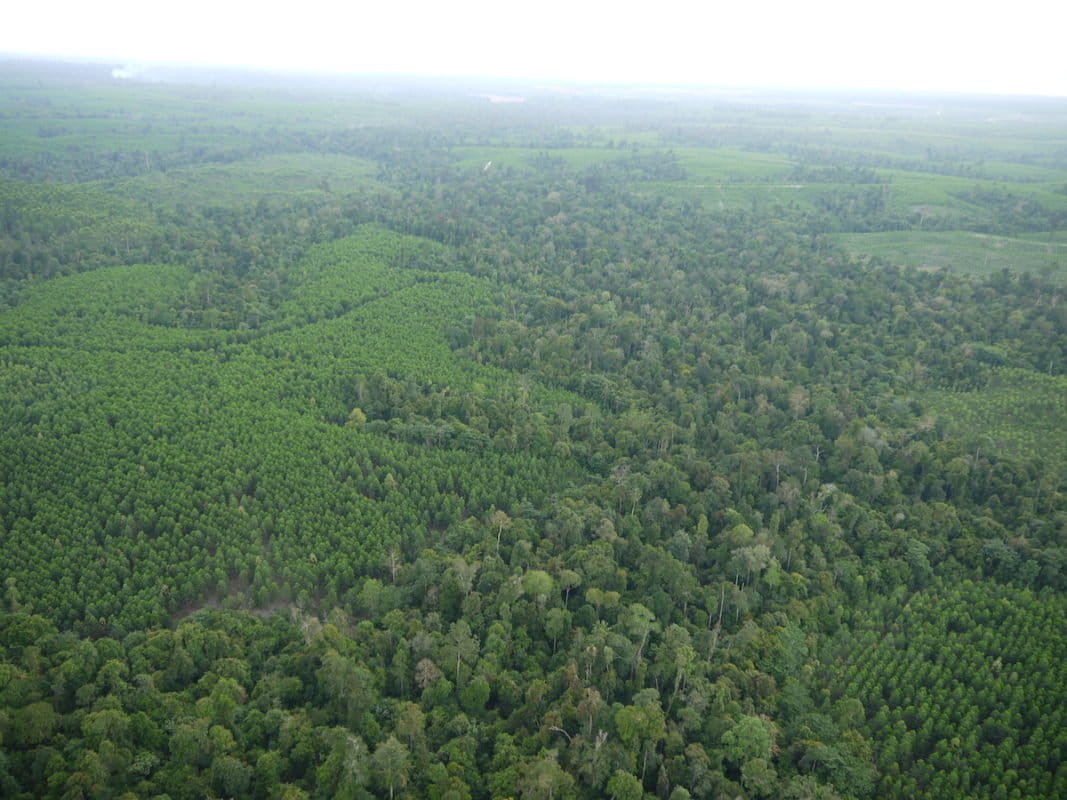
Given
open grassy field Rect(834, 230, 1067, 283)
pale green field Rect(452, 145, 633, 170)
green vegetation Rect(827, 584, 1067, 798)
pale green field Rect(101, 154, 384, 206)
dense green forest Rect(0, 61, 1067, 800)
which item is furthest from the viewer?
pale green field Rect(452, 145, 633, 170)

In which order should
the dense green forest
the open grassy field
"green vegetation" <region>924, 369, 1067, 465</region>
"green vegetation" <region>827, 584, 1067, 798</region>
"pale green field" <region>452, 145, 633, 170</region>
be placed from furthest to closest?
"pale green field" <region>452, 145, 633, 170</region> < the open grassy field < "green vegetation" <region>924, 369, 1067, 465</region> < "green vegetation" <region>827, 584, 1067, 798</region> < the dense green forest

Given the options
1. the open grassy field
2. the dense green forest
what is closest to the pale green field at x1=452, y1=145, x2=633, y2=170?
the dense green forest

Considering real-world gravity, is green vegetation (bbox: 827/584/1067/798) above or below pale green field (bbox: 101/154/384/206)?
below

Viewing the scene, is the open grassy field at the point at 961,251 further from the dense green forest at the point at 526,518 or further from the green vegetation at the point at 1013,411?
the green vegetation at the point at 1013,411

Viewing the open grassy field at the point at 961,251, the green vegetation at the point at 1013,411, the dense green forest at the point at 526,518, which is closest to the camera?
the dense green forest at the point at 526,518

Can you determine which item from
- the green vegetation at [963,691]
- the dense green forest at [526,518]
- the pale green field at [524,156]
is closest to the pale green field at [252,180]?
the pale green field at [524,156]

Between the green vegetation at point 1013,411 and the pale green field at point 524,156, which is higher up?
the pale green field at point 524,156

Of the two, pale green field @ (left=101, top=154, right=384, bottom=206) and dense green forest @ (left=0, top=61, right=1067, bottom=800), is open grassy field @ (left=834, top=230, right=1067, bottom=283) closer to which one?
dense green forest @ (left=0, top=61, right=1067, bottom=800)

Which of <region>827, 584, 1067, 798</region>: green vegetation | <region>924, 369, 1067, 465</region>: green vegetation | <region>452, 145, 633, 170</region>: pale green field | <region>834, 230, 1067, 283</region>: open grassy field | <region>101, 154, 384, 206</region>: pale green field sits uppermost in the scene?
<region>452, 145, 633, 170</region>: pale green field

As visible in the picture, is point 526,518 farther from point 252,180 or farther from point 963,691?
point 252,180
